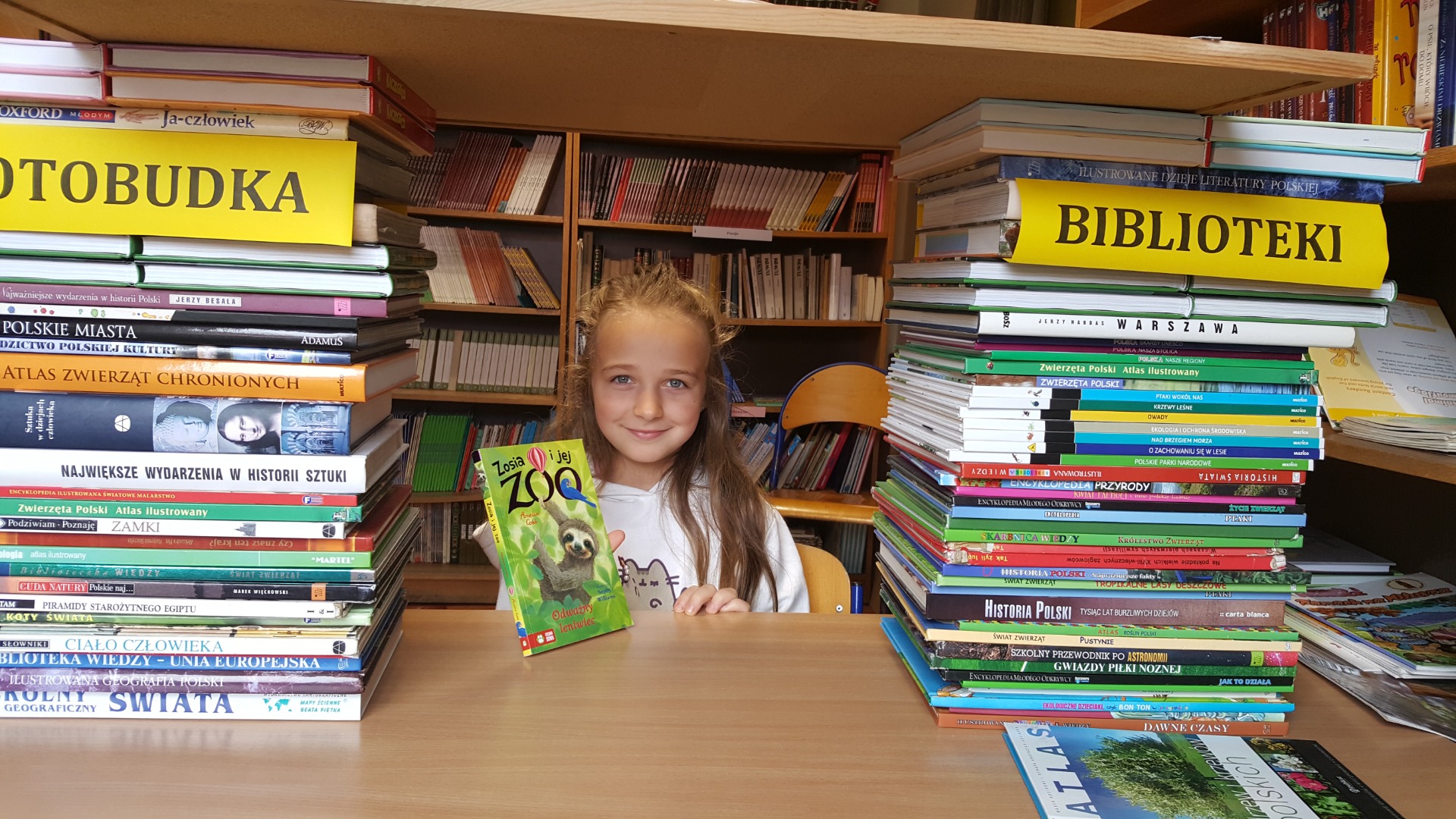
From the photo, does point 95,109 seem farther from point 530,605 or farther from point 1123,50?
point 1123,50

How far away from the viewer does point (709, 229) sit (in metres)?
3.53

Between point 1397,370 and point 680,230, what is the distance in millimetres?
2635

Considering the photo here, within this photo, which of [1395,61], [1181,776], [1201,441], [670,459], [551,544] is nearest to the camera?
[1181,776]

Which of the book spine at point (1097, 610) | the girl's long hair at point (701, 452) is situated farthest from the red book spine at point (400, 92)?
the girl's long hair at point (701, 452)

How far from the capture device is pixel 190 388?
0.73m

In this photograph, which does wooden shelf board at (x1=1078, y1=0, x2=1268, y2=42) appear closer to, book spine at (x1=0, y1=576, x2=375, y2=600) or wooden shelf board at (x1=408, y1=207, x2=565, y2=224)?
book spine at (x1=0, y1=576, x2=375, y2=600)

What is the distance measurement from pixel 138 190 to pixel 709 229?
2.88m

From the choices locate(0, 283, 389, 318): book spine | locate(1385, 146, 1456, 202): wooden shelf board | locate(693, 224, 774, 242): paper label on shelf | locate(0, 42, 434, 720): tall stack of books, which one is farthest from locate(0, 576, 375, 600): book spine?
locate(693, 224, 774, 242): paper label on shelf

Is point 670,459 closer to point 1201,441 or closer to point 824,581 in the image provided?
point 824,581

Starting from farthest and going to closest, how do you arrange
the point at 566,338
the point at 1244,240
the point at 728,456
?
the point at 566,338, the point at 728,456, the point at 1244,240

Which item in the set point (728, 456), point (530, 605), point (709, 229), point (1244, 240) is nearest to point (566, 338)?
point (709, 229)

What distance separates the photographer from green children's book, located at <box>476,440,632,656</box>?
901 mm

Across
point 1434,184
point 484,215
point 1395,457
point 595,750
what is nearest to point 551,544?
point 595,750

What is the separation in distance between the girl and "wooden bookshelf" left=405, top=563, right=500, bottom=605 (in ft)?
6.58
